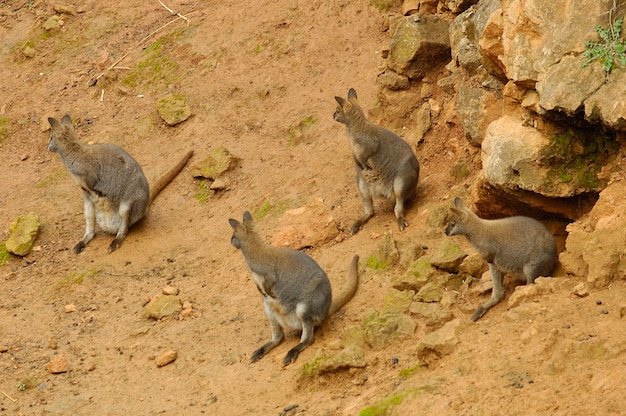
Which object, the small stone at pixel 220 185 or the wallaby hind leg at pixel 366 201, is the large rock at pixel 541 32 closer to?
the wallaby hind leg at pixel 366 201

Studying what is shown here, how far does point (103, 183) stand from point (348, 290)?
4.77 meters

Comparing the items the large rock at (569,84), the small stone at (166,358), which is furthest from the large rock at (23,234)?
the large rock at (569,84)

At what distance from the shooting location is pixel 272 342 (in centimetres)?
1030

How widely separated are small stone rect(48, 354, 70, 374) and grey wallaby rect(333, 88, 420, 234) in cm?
389

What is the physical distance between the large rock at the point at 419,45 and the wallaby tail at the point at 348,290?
156 inches

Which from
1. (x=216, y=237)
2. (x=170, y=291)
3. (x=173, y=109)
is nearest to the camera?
(x=170, y=291)

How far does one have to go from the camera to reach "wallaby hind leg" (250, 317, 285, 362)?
10164 mm

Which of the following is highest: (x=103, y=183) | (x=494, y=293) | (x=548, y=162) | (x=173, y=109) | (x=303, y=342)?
(x=548, y=162)

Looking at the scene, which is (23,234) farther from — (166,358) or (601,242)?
(601,242)

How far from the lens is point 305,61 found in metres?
15.7

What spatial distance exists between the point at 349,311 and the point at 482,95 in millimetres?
3248

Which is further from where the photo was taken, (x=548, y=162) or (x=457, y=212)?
(x=457, y=212)

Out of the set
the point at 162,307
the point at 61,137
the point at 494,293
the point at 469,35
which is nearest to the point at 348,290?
the point at 494,293

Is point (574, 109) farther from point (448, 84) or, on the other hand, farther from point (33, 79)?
point (33, 79)
